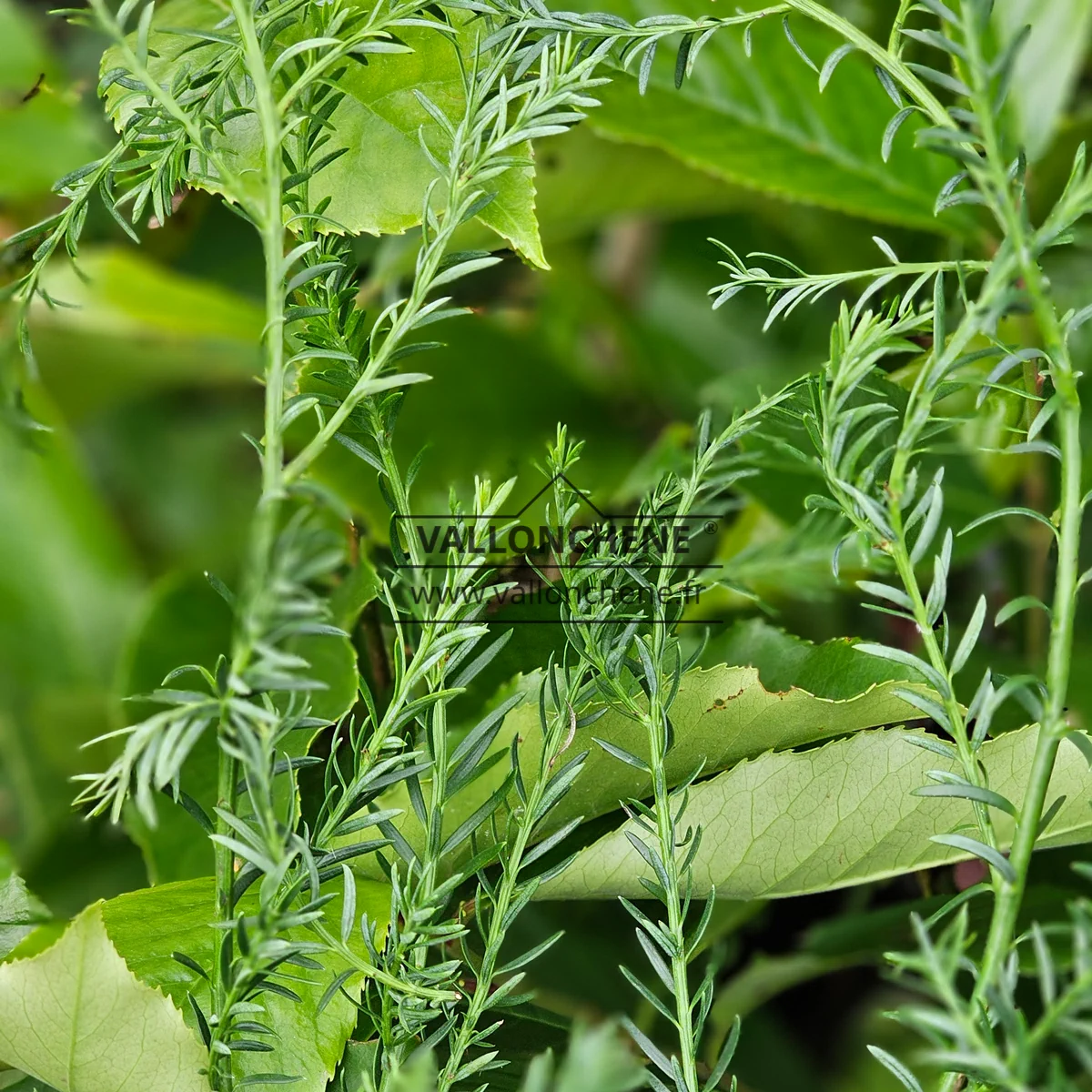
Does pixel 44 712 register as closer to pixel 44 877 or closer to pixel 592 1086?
pixel 44 877

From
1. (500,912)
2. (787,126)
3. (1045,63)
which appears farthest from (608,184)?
(500,912)

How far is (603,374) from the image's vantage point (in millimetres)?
846

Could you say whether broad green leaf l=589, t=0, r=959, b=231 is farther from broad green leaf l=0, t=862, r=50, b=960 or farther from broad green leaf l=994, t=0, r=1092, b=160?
broad green leaf l=0, t=862, r=50, b=960

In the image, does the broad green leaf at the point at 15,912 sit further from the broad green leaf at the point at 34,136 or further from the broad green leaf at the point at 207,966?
the broad green leaf at the point at 34,136

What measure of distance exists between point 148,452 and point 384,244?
0.63 meters

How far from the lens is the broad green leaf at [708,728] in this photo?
267mm

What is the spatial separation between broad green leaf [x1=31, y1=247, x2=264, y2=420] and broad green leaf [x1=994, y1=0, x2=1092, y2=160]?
1.20 ft

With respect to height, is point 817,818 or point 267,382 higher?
point 267,382

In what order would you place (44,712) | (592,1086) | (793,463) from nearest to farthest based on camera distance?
(592,1086)
(793,463)
(44,712)

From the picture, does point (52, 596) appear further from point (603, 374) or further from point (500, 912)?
point (500, 912)

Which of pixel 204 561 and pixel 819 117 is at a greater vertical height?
pixel 819 117

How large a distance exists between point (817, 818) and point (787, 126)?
0.36 m

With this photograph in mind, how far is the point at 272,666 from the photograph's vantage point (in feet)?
0.50

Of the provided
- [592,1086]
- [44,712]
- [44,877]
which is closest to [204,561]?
[44,712]
